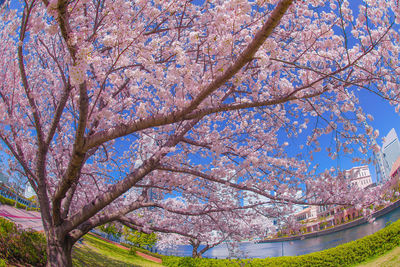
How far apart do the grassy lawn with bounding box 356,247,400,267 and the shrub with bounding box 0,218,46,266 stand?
10.4 metres

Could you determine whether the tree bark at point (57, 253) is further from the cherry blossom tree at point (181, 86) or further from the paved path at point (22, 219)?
the paved path at point (22, 219)

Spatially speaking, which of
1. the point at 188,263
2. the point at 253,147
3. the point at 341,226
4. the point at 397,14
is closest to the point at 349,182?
the point at 253,147

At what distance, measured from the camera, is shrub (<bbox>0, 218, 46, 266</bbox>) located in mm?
5215

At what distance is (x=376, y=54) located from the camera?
3363 mm

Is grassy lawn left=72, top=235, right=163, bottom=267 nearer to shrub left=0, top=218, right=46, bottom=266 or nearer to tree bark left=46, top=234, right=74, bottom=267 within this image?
shrub left=0, top=218, right=46, bottom=266

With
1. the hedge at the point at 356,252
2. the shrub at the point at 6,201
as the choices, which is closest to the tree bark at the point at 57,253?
the hedge at the point at 356,252

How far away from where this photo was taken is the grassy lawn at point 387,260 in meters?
8.49

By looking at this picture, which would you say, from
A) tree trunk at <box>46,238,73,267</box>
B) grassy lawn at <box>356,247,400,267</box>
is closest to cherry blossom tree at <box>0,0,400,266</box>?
tree trunk at <box>46,238,73,267</box>

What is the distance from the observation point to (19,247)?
545cm

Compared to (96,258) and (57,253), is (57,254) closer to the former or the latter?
(57,253)

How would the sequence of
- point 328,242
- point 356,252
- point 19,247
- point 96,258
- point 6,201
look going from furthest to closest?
point 328,242 → point 6,201 → point 356,252 → point 96,258 → point 19,247

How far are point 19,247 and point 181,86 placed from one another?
209 inches

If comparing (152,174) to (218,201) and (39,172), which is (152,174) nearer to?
(218,201)

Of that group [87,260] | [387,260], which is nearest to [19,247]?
[87,260]
